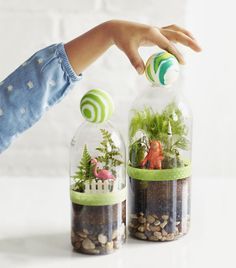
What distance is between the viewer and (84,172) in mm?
836

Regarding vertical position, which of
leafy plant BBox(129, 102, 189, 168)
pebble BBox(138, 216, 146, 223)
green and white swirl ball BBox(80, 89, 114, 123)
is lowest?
pebble BBox(138, 216, 146, 223)

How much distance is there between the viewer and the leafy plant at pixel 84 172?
2.73 feet

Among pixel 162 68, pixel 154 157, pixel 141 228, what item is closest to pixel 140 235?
pixel 141 228

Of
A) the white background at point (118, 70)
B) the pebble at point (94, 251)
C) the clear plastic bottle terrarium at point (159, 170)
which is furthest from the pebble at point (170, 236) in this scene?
the white background at point (118, 70)

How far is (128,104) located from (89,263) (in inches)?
21.5

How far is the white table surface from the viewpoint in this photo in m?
0.83

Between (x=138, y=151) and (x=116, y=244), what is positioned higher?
(x=138, y=151)

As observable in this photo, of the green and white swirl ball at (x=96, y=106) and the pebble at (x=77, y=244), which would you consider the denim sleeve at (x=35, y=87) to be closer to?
the green and white swirl ball at (x=96, y=106)

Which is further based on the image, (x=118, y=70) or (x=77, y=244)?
(x=118, y=70)

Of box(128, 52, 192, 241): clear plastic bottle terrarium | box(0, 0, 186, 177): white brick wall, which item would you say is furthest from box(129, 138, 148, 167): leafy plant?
box(0, 0, 186, 177): white brick wall

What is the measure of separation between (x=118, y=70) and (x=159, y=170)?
476 millimetres

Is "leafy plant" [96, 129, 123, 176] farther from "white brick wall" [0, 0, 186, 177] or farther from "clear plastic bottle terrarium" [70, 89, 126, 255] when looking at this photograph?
"white brick wall" [0, 0, 186, 177]

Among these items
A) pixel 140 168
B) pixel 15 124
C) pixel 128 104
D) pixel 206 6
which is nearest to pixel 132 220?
pixel 140 168

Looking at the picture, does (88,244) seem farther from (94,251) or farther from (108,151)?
(108,151)
